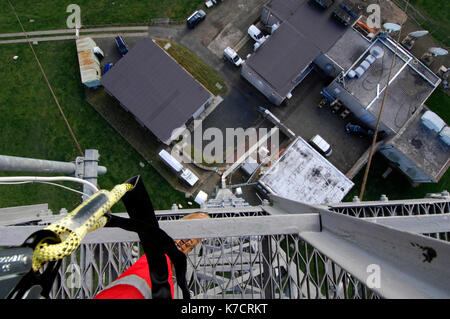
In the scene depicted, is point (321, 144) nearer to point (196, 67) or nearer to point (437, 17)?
point (196, 67)

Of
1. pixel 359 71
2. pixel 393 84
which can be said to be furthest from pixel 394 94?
pixel 359 71

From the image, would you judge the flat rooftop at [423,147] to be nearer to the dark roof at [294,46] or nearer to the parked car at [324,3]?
the dark roof at [294,46]

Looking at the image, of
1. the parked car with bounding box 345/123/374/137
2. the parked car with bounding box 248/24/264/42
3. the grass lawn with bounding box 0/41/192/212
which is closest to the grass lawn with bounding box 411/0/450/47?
the parked car with bounding box 345/123/374/137

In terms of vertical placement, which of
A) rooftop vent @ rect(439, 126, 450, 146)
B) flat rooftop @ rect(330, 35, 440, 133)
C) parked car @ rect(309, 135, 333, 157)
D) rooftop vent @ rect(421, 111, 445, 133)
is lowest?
rooftop vent @ rect(439, 126, 450, 146)

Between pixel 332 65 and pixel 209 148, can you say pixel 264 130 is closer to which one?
pixel 209 148

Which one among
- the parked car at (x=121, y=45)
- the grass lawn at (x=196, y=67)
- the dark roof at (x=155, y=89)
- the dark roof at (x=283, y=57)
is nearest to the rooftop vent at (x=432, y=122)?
the dark roof at (x=283, y=57)

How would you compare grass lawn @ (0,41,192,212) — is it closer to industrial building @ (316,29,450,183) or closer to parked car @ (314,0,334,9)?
industrial building @ (316,29,450,183)
